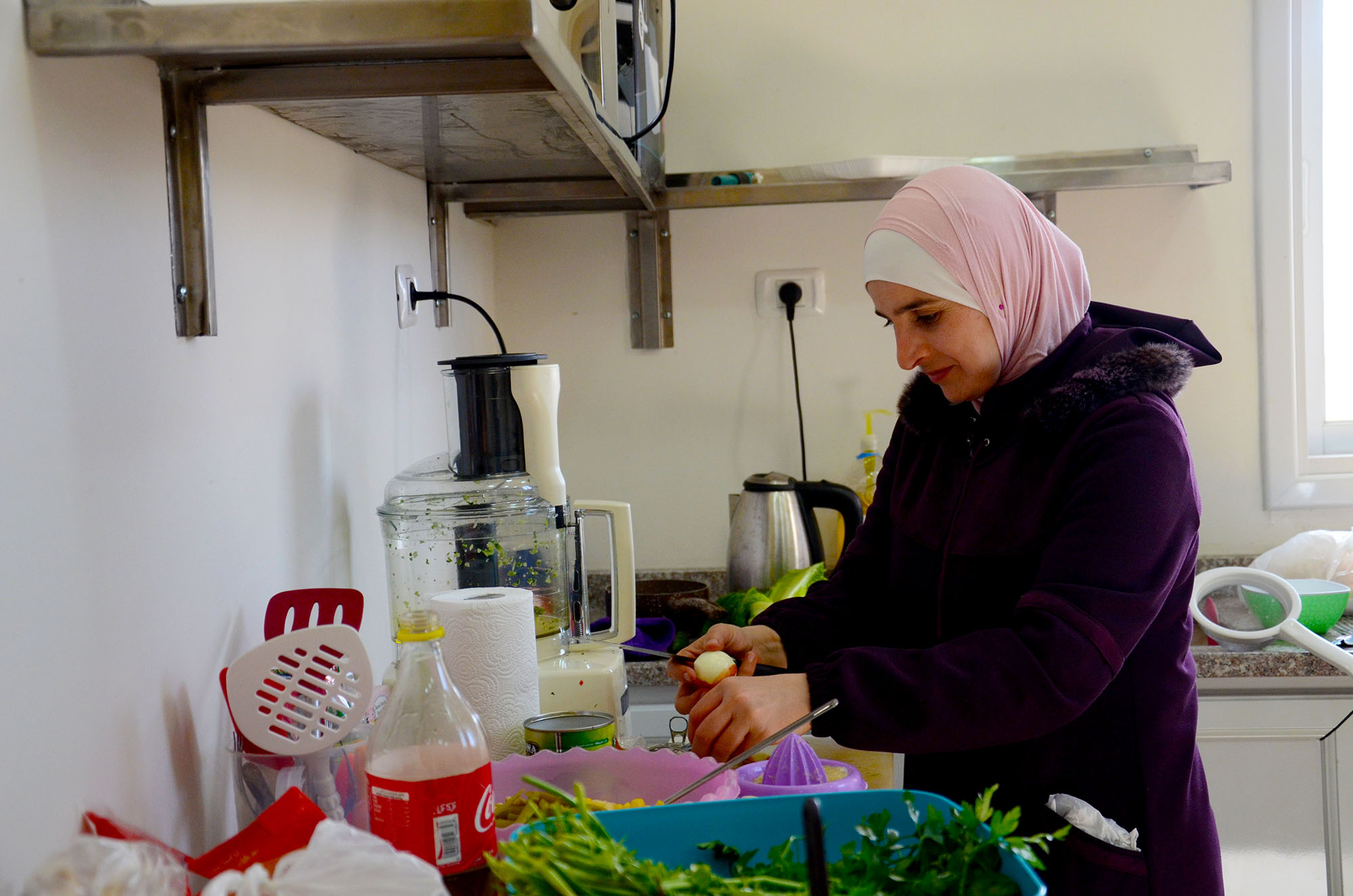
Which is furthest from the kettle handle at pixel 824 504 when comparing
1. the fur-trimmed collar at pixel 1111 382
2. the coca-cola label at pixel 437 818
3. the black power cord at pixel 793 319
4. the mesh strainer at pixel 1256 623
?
the coca-cola label at pixel 437 818

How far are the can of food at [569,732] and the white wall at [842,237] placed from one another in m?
1.26

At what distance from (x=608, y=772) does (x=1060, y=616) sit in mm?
418

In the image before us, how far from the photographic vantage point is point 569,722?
1.03m

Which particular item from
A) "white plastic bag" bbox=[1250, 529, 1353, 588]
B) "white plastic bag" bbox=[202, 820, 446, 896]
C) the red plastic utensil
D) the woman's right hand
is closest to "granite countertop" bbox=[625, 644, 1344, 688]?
"white plastic bag" bbox=[1250, 529, 1353, 588]

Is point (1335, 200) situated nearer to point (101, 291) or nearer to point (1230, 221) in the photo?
point (1230, 221)

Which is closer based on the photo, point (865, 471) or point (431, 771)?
point (431, 771)

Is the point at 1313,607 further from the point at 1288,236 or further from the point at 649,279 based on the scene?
the point at 649,279

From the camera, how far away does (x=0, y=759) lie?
62 cm

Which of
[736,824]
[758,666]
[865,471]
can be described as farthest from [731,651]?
[865,471]

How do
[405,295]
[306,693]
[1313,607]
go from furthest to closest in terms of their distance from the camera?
[1313,607], [405,295], [306,693]

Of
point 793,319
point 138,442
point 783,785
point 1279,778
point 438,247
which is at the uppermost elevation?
point 438,247

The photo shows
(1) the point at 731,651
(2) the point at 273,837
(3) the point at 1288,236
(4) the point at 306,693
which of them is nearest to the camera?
(2) the point at 273,837

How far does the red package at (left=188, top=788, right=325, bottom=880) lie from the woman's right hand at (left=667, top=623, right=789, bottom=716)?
1.53 feet

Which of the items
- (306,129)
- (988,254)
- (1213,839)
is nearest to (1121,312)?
(988,254)
